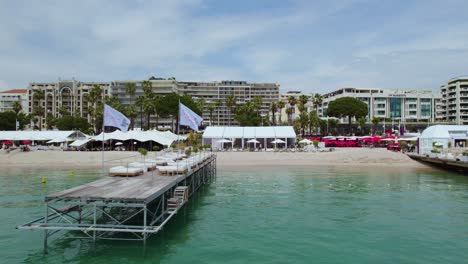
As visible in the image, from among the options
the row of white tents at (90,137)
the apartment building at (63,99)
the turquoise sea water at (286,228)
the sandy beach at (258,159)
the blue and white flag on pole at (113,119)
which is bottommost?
the turquoise sea water at (286,228)

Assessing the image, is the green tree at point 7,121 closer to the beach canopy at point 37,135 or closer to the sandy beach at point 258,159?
the beach canopy at point 37,135

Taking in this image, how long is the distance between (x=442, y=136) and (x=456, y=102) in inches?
4220

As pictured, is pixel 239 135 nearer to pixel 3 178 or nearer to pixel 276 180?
pixel 276 180

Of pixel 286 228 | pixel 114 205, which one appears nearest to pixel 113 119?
pixel 114 205

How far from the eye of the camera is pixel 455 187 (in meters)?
34.7

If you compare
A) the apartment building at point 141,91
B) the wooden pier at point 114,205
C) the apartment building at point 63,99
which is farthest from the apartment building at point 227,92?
the wooden pier at point 114,205

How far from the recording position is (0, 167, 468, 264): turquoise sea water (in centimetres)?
1544

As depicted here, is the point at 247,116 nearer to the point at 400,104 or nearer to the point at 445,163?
the point at 400,104

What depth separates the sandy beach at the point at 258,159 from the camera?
5622cm

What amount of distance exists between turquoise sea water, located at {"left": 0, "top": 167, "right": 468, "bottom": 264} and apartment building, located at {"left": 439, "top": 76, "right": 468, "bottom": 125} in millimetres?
133795

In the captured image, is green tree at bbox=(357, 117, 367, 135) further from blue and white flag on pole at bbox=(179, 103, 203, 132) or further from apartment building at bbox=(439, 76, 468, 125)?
blue and white flag on pole at bbox=(179, 103, 203, 132)

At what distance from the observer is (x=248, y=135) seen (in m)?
72.4

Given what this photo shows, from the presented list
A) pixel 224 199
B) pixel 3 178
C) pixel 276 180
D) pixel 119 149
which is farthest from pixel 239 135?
pixel 224 199

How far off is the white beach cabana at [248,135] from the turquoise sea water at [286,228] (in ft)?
122
